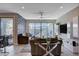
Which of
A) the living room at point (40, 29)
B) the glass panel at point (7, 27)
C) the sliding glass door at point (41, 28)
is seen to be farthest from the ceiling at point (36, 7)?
the sliding glass door at point (41, 28)

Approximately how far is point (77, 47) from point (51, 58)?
4465 millimetres

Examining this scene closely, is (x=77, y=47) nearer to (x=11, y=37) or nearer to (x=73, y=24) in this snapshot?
(x=73, y=24)

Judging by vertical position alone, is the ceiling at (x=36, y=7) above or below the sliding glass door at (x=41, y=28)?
above

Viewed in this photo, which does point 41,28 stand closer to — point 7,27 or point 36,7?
point 7,27

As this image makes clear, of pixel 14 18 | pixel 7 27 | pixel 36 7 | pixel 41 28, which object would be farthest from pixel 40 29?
pixel 36 7

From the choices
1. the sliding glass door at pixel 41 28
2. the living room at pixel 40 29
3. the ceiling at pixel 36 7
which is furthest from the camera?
the sliding glass door at pixel 41 28

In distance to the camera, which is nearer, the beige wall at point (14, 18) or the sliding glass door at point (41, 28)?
the beige wall at point (14, 18)

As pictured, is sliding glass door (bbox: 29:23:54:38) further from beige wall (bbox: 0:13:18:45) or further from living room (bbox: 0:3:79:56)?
beige wall (bbox: 0:13:18:45)

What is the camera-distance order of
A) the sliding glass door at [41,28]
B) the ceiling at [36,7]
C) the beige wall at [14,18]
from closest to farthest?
the ceiling at [36,7], the beige wall at [14,18], the sliding glass door at [41,28]

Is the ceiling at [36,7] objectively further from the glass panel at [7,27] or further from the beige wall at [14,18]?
the glass panel at [7,27]

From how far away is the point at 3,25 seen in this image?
413 inches

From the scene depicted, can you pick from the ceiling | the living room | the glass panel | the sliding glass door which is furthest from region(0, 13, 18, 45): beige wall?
the sliding glass door

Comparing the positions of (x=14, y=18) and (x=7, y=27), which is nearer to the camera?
(x=14, y=18)

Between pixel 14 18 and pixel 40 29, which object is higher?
pixel 14 18
